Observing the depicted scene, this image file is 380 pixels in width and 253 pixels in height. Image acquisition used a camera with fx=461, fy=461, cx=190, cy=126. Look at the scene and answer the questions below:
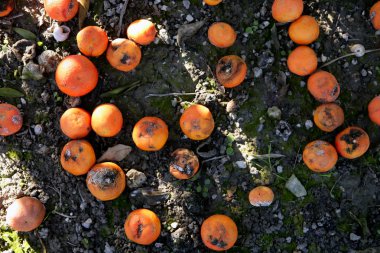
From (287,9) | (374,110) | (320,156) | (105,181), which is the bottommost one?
(105,181)

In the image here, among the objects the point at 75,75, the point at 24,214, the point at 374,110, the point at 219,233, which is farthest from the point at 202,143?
the point at 24,214

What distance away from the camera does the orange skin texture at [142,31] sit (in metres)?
4.52

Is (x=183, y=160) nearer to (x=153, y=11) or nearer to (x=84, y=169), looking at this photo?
(x=84, y=169)

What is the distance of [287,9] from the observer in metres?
4.48

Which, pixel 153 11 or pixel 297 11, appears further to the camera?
pixel 153 11

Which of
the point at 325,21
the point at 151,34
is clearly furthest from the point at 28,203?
the point at 325,21

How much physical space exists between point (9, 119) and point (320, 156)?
3051 mm

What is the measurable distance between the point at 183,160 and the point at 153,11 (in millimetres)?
1581

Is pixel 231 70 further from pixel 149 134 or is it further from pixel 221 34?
pixel 149 134

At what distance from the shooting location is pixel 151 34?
4.55m

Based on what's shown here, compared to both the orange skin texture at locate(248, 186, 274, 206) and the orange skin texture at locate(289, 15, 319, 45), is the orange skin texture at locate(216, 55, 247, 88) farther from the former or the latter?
the orange skin texture at locate(248, 186, 274, 206)

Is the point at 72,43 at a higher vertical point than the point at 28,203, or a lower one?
higher

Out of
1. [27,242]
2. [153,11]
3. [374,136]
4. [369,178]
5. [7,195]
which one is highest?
[153,11]

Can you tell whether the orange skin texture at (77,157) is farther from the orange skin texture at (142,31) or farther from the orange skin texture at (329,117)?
the orange skin texture at (329,117)
